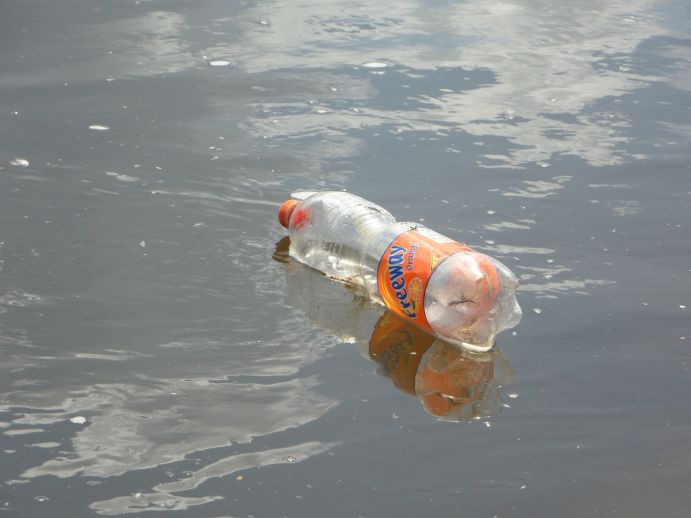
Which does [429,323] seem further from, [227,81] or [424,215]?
[227,81]

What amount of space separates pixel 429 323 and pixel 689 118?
251 centimetres

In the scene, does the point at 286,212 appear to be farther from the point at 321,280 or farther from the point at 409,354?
the point at 409,354

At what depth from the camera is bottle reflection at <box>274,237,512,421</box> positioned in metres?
2.54

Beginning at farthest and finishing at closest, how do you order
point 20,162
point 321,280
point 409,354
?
1. point 20,162
2. point 321,280
3. point 409,354

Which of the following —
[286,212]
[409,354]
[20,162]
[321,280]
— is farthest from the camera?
[20,162]

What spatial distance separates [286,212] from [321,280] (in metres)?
0.29

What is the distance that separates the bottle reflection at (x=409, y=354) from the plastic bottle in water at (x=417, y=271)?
0.13 ft

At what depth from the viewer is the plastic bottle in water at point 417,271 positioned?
2736 millimetres

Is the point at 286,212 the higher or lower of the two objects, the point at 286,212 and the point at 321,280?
the higher

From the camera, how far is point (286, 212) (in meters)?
3.29

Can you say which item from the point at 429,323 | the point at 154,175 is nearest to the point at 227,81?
the point at 154,175

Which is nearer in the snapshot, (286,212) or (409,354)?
(409,354)

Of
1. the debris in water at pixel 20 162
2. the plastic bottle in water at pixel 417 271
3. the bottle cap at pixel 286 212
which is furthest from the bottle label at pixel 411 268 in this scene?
the debris in water at pixel 20 162

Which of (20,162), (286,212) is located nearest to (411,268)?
(286,212)
